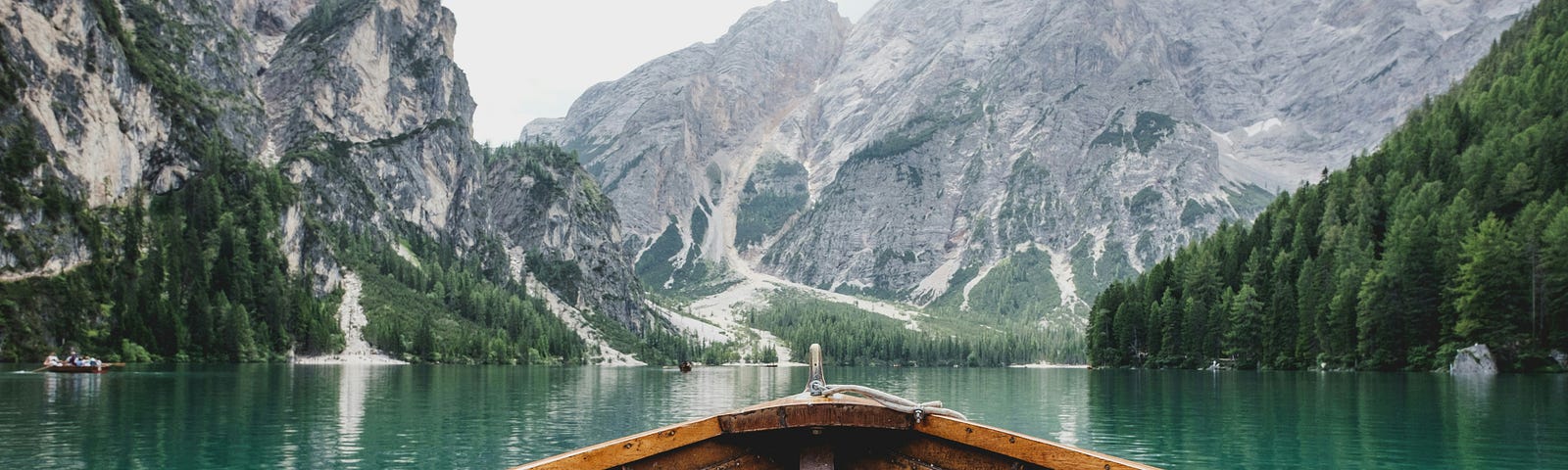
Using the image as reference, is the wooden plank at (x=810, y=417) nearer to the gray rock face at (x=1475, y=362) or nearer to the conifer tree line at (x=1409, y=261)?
the gray rock face at (x=1475, y=362)

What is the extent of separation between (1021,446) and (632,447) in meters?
4.71

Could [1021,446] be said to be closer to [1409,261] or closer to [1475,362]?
[1475,362]

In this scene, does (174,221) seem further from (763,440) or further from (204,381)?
(763,440)

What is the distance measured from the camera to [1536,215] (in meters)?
95.3

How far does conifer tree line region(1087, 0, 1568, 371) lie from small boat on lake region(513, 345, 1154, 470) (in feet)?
318

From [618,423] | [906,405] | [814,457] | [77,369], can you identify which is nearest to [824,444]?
[814,457]

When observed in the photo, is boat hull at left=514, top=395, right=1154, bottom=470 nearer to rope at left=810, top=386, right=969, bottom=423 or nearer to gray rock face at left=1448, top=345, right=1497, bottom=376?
rope at left=810, top=386, right=969, bottom=423

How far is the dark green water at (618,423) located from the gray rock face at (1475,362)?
7.75 metres

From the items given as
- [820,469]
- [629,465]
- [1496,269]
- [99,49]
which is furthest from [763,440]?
[99,49]

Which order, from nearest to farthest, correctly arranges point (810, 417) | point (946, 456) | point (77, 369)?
point (810, 417) < point (946, 456) < point (77, 369)

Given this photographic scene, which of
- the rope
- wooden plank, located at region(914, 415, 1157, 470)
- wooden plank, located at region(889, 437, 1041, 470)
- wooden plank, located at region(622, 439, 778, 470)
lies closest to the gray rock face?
the rope

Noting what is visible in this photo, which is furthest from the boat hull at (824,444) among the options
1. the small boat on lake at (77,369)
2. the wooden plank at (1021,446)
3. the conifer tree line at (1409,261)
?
the small boat on lake at (77,369)

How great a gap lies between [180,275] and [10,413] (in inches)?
5835

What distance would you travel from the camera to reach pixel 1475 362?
9119cm
